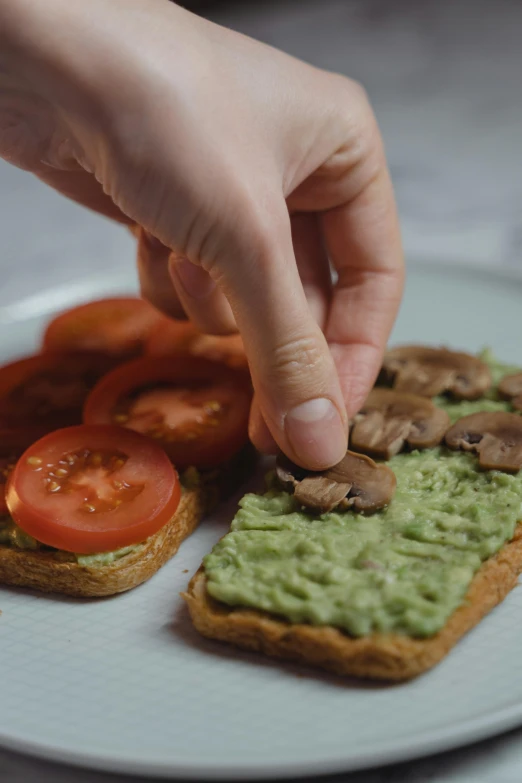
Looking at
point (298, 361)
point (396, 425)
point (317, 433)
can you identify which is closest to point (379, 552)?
point (317, 433)

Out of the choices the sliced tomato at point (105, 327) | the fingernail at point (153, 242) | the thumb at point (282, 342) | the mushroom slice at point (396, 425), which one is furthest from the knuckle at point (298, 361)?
the sliced tomato at point (105, 327)

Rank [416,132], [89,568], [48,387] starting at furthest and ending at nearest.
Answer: [416,132] < [48,387] < [89,568]

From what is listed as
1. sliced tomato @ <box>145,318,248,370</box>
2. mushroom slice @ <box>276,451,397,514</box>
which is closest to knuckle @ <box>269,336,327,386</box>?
→ mushroom slice @ <box>276,451,397,514</box>

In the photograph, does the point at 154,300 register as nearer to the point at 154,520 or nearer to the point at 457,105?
the point at 154,520

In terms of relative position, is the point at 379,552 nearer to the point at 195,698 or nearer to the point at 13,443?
the point at 195,698

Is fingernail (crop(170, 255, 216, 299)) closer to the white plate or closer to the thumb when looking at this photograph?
the thumb

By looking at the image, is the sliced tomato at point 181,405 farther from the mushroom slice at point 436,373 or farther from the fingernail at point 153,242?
the mushroom slice at point 436,373
